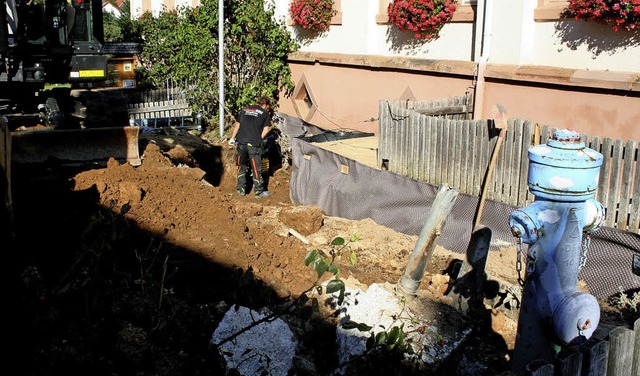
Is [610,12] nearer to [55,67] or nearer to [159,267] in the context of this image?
[159,267]

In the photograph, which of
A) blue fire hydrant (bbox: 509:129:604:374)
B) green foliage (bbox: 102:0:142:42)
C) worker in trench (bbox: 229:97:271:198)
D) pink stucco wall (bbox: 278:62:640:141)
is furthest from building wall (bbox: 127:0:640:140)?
green foliage (bbox: 102:0:142:42)

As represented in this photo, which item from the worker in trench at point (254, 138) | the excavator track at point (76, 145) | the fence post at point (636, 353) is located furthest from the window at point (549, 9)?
the fence post at point (636, 353)

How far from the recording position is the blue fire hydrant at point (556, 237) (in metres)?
3.44

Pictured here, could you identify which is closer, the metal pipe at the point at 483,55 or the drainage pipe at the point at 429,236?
the drainage pipe at the point at 429,236

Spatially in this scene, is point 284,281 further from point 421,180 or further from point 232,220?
point 421,180

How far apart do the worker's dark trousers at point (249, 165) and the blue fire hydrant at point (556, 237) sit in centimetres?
828

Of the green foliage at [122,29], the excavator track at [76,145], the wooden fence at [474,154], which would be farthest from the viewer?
the green foliage at [122,29]

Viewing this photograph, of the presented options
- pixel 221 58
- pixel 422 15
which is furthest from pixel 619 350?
pixel 221 58

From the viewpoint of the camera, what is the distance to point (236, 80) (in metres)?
16.2

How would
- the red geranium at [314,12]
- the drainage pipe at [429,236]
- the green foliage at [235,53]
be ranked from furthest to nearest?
the green foliage at [235,53] < the red geranium at [314,12] < the drainage pipe at [429,236]

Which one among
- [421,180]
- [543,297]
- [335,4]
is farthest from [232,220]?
[335,4]

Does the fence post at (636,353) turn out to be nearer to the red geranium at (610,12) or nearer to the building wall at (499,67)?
the building wall at (499,67)

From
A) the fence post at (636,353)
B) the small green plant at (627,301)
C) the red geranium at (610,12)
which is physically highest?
the red geranium at (610,12)

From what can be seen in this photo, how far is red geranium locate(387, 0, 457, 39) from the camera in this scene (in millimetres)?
11672
